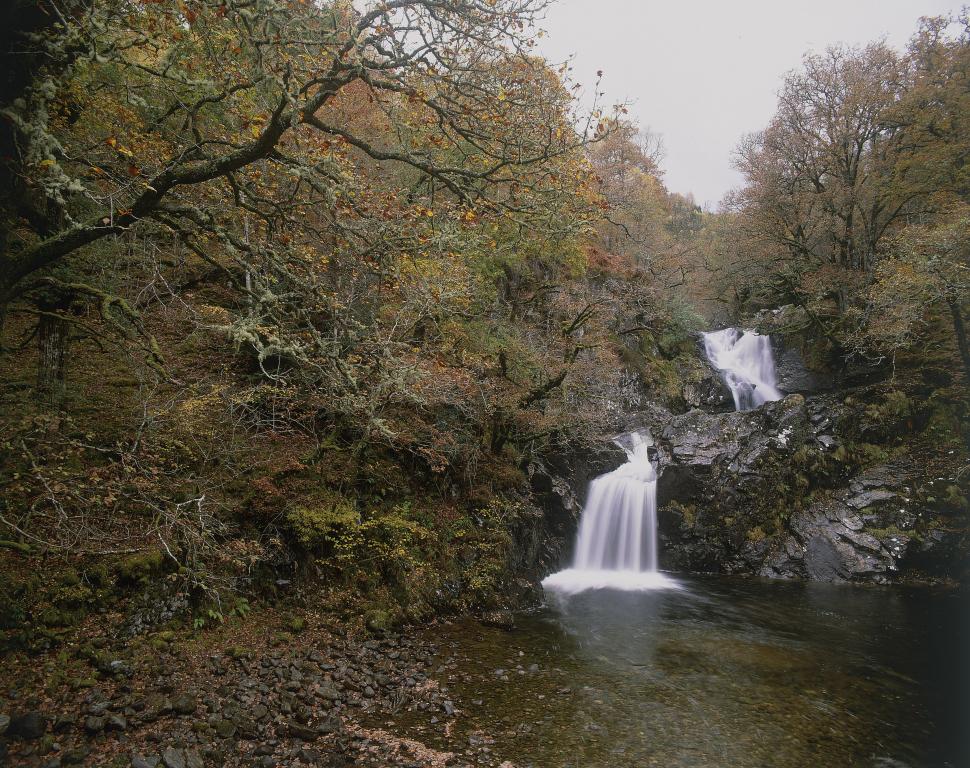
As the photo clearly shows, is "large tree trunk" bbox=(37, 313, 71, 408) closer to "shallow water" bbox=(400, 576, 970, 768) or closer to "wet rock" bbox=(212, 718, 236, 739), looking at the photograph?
"wet rock" bbox=(212, 718, 236, 739)

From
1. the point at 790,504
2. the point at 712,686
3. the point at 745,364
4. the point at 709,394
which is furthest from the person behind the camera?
the point at 745,364

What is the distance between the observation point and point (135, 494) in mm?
6375

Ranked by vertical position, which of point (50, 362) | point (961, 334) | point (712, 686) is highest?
point (961, 334)

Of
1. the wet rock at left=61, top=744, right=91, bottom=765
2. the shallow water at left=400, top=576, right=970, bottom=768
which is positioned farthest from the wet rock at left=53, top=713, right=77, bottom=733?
the shallow water at left=400, top=576, right=970, bottom=768

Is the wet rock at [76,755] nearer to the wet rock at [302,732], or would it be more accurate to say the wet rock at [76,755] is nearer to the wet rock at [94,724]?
the wet rock at [94,724]

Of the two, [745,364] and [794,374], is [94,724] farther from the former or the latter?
[745,364]

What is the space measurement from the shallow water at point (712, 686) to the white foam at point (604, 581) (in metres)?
1.67

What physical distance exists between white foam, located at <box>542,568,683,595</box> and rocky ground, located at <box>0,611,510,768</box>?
24.4 feet

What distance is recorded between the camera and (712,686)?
7648 mm

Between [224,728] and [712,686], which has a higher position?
[224,728]

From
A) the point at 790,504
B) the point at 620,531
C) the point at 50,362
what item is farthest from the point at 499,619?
the point at 790,504

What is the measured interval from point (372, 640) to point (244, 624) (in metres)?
1.82

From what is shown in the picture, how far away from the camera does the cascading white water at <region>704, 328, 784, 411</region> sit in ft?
73.0

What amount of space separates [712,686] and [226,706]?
670 centimetres
